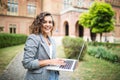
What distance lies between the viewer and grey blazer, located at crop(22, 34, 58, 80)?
7.45ft

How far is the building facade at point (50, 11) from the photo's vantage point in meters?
26.5

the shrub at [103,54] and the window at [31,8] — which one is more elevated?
the window at [31,8]

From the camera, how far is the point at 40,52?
2.37 m

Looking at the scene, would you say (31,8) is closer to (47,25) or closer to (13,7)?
(13,7)

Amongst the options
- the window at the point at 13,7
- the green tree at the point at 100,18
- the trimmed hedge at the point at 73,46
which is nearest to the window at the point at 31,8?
the window at the point at 13,7

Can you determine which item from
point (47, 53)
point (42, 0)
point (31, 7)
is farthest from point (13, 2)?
point (47, 53)

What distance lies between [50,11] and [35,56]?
2844 cm

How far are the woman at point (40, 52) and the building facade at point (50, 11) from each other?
929 inches

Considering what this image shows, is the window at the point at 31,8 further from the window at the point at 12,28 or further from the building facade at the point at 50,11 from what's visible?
the window at the point at 12,28

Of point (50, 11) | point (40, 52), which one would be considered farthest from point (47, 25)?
point (50, 11)

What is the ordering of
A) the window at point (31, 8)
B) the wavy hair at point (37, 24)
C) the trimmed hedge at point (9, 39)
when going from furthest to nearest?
the window at point (31, 8) → the trimmed hedge at point (9, 39) → the wavy hair at point (37, 24)

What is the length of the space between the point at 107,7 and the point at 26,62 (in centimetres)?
1947

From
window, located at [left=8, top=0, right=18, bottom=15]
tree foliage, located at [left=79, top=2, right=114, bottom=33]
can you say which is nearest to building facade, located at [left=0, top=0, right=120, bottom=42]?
window, located at [left=8, top=0, right=18, bottom=15]

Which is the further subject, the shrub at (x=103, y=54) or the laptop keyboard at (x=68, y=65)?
the shrub at (x=103, y=54)
